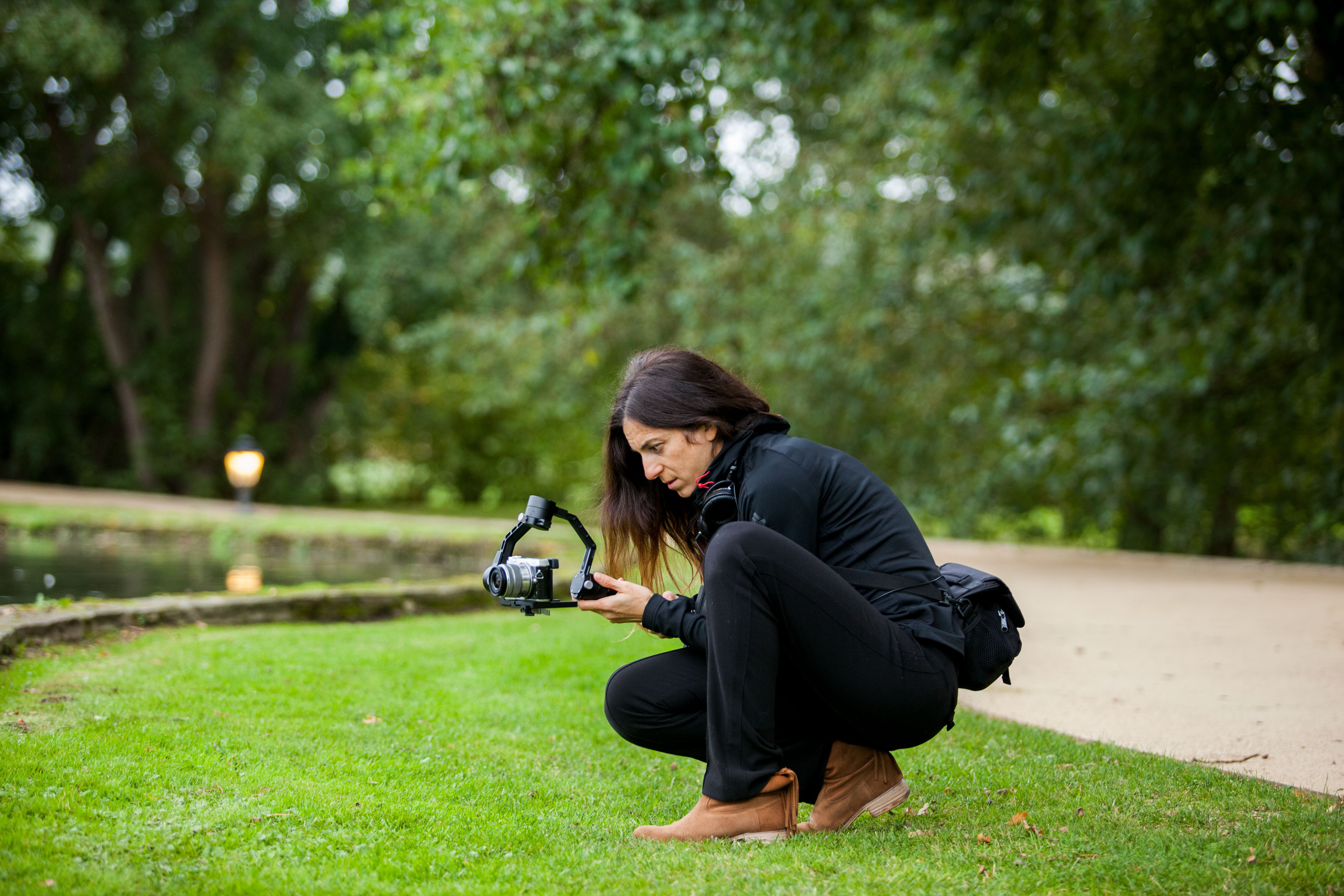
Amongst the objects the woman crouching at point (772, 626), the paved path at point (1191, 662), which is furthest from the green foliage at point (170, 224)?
the woman crouching at point (772, 626)

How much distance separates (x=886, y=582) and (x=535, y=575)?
34.6 inches

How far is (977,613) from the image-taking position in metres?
2.59

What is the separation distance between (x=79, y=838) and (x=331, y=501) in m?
17.9

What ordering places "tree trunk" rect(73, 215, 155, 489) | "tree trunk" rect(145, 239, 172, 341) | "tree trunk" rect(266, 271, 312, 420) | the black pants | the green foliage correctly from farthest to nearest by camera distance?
"tree trunk" rect(266, 271, 312, 420) < "tree trunk" rect(145, 239, 172, 341) < "tree trunk" rect(73, 215, 155, 489) < the green foliage < the black pants

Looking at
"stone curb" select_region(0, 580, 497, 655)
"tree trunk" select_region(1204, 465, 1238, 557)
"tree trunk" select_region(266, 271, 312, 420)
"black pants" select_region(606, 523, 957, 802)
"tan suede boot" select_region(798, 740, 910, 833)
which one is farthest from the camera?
"tree trunk" select_region(266, 271, 312, 420)

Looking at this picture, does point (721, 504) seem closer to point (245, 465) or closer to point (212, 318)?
point (245, 465)

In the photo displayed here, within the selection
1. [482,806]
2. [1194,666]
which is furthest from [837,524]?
[1194,666]

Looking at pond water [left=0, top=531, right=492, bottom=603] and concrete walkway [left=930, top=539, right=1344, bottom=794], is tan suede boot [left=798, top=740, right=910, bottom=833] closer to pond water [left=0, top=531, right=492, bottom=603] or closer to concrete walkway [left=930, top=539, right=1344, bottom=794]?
concrete walkway [left=930, top=539, right=1344, bottom=794]

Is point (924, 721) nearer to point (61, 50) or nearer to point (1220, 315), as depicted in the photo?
point (1220, 315)

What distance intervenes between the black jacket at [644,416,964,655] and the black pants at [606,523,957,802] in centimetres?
6

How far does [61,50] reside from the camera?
1234 cm

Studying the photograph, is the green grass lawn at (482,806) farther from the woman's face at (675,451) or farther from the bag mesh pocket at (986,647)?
the woman's face at (675,451)

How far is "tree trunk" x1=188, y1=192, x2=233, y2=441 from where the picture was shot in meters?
15.4

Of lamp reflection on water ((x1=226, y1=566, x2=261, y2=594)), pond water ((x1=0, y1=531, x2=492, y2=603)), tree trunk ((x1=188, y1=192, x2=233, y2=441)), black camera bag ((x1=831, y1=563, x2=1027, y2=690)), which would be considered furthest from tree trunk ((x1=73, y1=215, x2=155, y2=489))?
black camera bag ((x1=831, y1=563, x2=1027, y2=690))
